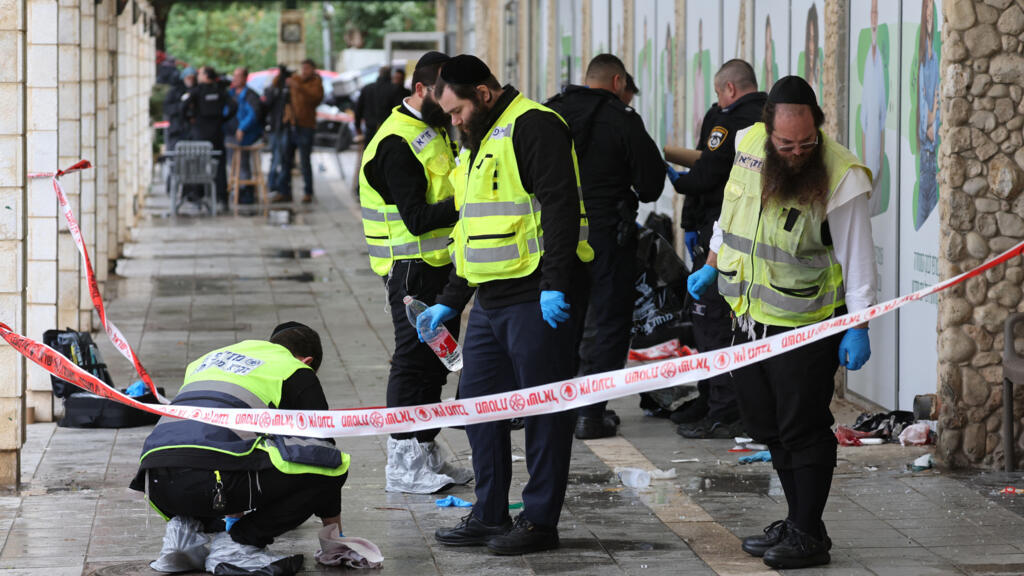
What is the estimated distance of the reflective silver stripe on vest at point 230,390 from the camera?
5.20 metres

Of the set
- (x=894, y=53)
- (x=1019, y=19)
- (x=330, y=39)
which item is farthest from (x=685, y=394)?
(x=330, y=39)

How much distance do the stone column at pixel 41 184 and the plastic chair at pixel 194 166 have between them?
12.6 meters

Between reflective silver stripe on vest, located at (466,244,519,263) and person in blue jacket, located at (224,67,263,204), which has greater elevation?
person in blue jacket, located at (224,67,263,204)

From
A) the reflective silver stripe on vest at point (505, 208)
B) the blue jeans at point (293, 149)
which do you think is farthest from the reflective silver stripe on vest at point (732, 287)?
the blue jeans at point (293, 149)

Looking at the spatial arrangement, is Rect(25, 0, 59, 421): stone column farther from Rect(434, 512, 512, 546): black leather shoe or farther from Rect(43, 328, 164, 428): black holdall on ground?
Rect(434, 512, 512, 546): black leather shoe

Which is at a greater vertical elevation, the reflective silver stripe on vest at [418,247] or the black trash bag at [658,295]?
the reflective silver stripe on vest at [418,247]

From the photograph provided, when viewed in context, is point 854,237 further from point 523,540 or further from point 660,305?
point 660,305

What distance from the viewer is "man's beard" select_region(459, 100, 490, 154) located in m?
5.60

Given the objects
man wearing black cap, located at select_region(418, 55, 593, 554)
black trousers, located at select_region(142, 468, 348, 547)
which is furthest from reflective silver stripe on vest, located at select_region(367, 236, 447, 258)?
black trousers, located at select_region(142, 468, 348, 547)

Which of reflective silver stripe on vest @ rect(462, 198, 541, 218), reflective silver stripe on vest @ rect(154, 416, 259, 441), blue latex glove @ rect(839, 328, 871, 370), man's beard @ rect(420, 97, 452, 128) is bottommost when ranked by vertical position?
reflective silver stripe on vest @ rect(154, 416, 259, 441)

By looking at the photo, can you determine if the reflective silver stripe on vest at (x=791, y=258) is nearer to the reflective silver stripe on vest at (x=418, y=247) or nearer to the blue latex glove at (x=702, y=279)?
the blue latex glove at (x=702, y=279)

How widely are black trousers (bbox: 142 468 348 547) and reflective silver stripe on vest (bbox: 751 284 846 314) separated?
166cm

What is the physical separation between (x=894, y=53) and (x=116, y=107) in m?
9.97

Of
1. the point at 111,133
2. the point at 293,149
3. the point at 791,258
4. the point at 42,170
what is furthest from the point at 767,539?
the point at 293,149
